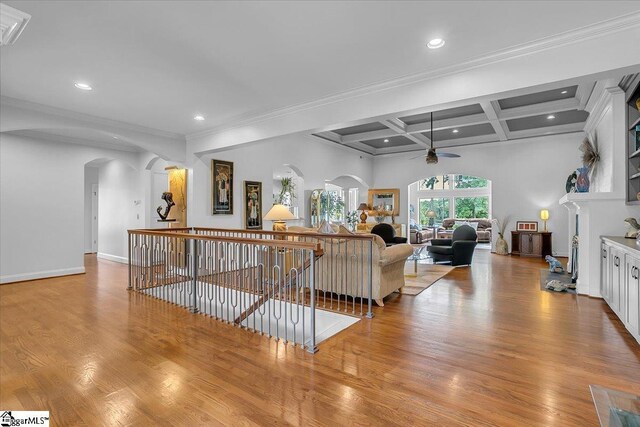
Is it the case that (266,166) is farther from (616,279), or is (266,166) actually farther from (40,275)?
(616,279)

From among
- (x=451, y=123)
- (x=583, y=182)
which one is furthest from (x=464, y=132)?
(x=583, y=182)

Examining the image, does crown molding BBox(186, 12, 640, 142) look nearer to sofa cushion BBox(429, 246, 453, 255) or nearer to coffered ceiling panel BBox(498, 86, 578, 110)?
coffered ceiling panel BBox(498, 86, 578, 110)

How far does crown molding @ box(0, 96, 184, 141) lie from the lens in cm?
468

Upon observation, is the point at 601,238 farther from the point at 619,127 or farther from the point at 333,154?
the point at 333,154

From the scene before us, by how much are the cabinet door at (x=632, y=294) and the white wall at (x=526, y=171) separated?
6395mm

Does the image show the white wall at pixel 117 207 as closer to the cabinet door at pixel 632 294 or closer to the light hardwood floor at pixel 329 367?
the light hardwood floor at pixel 329 367

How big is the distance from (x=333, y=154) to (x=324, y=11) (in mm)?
6963

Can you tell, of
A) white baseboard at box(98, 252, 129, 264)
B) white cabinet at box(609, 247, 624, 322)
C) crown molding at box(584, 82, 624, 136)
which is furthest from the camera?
white baseboard at box(98, 252, 129, 264)

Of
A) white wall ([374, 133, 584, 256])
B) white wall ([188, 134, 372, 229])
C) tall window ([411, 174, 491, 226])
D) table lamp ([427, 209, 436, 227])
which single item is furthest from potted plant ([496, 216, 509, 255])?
table lamp ([427, 209, 436, 227])

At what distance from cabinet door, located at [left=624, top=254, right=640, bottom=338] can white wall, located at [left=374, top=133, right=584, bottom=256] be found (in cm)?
640

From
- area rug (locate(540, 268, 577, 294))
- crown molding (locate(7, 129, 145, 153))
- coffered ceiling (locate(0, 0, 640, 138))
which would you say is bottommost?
area rug (locate(540, 268, 577, 294))

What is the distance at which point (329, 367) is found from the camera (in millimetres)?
2639

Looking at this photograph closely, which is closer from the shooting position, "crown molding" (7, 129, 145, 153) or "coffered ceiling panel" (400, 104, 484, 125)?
"crown molding" (7, 129, 145, 153)

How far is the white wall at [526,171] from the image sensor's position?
8.68 metres
